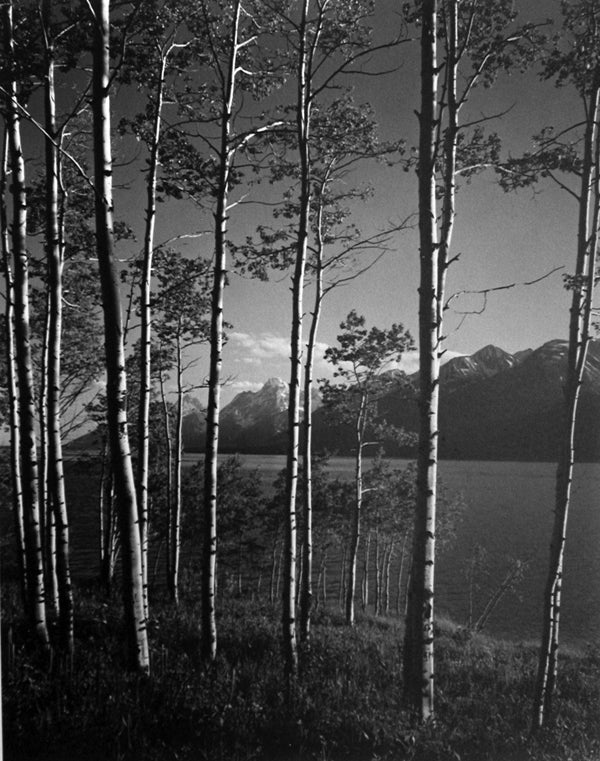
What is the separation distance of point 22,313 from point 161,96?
4625 millimetres

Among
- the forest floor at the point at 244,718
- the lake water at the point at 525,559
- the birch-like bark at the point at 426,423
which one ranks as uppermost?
Answer: the birch-like bark at the point at 426,423

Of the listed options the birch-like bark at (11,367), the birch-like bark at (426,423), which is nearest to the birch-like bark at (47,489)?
the birch-like bark at (11,367)

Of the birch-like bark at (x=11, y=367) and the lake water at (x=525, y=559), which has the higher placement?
the birch-like bark at (x=11, y=367)

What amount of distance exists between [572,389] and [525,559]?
4432 cm

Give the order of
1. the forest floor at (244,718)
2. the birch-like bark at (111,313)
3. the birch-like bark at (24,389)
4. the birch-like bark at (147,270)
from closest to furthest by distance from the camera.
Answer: the forest floor at (244,718) < the birch-like bark at (111,313) < the birch-like bark at (24,389) < the birch-like bark at (147,270)

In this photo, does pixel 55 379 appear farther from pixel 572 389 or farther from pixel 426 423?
pixel 572 389

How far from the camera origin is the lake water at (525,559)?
100 feet

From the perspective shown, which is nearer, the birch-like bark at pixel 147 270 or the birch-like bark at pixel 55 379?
the birch-like bark at pixel 55 379

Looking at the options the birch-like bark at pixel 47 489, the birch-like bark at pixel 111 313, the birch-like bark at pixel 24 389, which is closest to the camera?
the birch-like bark at pixel 111 313

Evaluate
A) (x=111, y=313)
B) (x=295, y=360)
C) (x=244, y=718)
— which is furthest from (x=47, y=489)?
(x=244, y=718)

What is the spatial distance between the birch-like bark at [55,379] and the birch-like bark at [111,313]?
1.36 m

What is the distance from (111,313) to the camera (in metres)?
5.04

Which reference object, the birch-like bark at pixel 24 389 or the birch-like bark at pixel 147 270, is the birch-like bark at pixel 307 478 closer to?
the birch-like bark at pixel 147 270

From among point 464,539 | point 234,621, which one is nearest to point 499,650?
point 234,621
